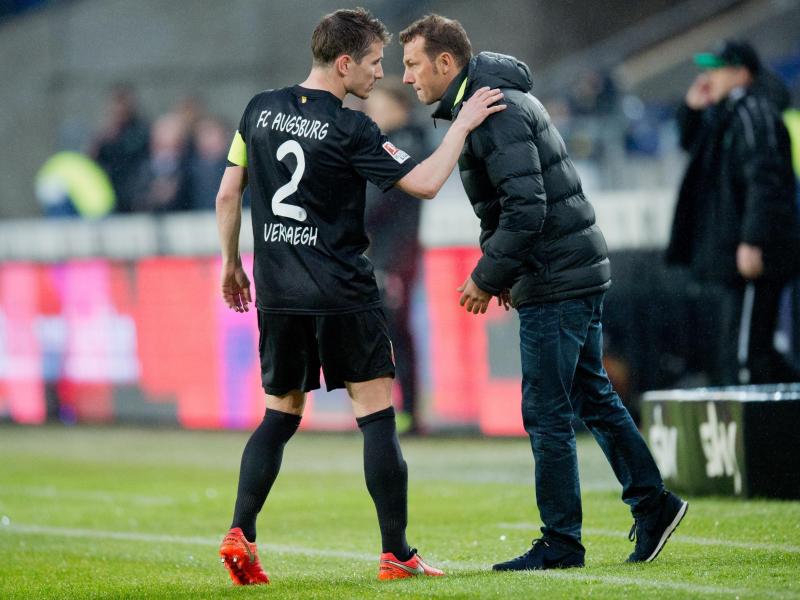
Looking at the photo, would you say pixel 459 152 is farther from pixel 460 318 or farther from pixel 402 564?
pixel 460 318

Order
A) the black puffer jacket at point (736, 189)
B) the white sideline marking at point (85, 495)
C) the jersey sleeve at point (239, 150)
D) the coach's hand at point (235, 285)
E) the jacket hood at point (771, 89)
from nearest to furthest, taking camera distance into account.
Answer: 1. the jersey sleeve at point (239, 150)
2. the coach's hand at point (235, 285)
3. the white sideline marking at point (85, 495)
4. the black puffer jacket at point (736, 189)
5. the jacket hood at point (771, 89)

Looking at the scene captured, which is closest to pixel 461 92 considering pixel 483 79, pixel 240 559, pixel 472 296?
pixel 483 79

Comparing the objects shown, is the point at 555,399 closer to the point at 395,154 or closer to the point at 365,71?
the point at 395,154

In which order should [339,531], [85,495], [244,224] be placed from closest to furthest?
[339,531] → [85,495] → [244,224]

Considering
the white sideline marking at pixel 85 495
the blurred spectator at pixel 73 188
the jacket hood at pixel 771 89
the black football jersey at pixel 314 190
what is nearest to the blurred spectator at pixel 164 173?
the blurred spectator at pixel 73 188

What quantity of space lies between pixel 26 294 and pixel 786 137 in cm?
808

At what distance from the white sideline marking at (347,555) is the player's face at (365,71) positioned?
164 cm

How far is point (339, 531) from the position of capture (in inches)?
261

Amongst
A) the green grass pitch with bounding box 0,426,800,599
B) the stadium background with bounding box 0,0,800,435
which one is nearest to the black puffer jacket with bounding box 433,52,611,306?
the green grass pitch with bounding box 0,426,800,599

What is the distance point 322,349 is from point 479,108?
0.91m

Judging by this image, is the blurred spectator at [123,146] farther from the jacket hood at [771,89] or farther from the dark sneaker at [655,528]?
the dark sneaker at [655,528]

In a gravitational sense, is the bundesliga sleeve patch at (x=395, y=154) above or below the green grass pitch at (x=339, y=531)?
above

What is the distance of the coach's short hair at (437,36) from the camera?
16.4 feet

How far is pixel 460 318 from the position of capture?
447 inches
